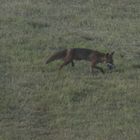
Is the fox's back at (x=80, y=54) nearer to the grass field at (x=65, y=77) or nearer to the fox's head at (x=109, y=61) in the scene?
the grass field at (x=65, y=77)

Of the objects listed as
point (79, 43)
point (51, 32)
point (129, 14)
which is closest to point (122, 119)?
point (79, 43)

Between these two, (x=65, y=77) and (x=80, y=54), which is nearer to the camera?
(x=65, y=77)

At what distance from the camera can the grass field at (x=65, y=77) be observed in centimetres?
1032

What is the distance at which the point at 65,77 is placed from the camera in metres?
12.9

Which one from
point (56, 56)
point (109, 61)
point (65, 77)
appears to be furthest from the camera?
point (109, 61)

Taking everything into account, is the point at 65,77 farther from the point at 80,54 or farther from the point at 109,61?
the point at 109,61

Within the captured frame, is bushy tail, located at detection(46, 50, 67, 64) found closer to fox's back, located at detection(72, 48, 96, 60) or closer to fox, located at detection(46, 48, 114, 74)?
fox, located at detection(46, 48, 114, 74)

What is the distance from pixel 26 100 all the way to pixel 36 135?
5.05ft

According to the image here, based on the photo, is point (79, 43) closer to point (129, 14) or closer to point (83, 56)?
point (83, 56)

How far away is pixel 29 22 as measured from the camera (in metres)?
17.7

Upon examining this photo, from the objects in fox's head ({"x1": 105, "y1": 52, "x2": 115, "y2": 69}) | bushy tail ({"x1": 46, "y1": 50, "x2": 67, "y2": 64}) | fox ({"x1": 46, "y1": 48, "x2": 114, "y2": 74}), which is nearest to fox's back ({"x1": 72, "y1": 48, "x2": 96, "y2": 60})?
fox ({"x1": 46, "y1": 48, "x2": 114, "y2": 74})

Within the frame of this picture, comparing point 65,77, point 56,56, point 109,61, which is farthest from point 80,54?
point 65,77

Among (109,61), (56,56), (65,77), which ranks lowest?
(65,77)

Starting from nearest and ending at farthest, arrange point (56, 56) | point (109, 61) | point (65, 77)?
point (65, 77), point (56, 56), point (109, 61)
